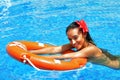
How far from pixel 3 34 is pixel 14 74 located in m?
1.97

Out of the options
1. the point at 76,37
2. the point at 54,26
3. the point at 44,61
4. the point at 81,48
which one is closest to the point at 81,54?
the point at 81,48

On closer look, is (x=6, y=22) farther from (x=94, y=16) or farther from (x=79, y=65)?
→ (x=79, y=65)

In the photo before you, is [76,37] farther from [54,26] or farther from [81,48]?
[54,26]

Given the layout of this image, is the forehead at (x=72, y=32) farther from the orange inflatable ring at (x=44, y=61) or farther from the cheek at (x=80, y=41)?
the orange inflatable ring at (x=44, y=61)

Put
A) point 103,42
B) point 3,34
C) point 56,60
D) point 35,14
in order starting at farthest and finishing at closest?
point 35,14 → point 3,34 → point 103,42 → point 56,60

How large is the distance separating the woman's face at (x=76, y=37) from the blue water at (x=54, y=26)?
107 cm

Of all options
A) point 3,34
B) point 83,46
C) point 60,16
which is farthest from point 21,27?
point 83,46

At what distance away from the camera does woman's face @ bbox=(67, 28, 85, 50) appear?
15.3 ft

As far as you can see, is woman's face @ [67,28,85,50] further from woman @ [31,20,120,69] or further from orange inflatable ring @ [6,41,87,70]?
orange inflatable ring @ [6,41,87,70]

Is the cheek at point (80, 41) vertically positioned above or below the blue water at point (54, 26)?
above

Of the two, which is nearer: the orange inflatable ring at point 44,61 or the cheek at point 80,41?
the orange inflatable ring at point 44,61

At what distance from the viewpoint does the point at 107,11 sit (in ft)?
28.2

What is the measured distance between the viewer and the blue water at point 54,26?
5824mm

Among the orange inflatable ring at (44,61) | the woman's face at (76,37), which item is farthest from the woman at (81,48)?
the orange inflatable ring at (44,61)
